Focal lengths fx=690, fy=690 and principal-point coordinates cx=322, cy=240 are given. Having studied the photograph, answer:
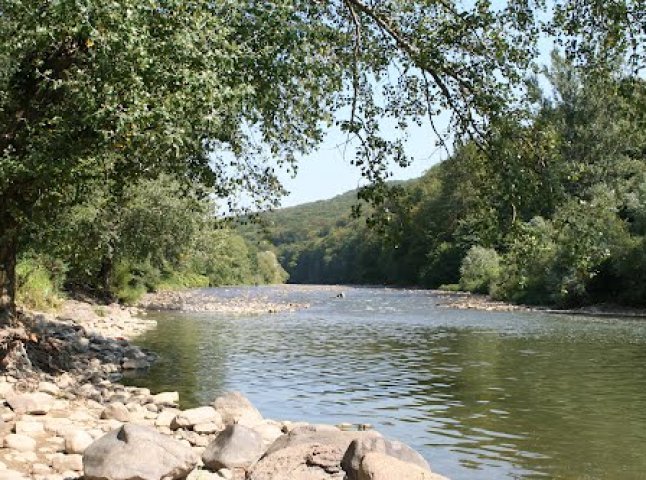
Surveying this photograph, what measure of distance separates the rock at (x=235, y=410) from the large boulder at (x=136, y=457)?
10.6 ft

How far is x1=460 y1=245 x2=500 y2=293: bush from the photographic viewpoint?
204ft

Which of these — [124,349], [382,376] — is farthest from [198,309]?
[382,376]

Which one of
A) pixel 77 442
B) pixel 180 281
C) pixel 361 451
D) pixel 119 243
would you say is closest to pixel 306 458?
pixel 361 451

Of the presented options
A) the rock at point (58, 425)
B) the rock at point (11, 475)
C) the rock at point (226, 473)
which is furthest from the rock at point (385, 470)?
the rock at point (58, 425)

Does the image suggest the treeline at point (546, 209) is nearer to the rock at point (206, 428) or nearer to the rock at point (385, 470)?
the rock at point (206, 428)

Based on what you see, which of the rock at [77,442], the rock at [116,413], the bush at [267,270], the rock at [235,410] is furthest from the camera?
the bush at [267,270]

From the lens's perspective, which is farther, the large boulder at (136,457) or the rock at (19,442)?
the rock at (19,442)

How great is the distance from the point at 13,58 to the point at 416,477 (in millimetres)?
8470

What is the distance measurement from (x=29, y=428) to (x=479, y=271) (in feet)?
204

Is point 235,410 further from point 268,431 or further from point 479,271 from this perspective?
point 479,271

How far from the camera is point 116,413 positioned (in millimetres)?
10555

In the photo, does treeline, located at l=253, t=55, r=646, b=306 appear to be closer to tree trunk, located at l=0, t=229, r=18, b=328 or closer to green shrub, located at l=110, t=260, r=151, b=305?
tree trunk, located at l=0, t=229, r=18, b=328

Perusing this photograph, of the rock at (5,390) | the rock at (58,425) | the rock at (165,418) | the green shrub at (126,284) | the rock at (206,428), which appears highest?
the green shrub at (126,284)

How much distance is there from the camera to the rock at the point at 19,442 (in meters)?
7.73
